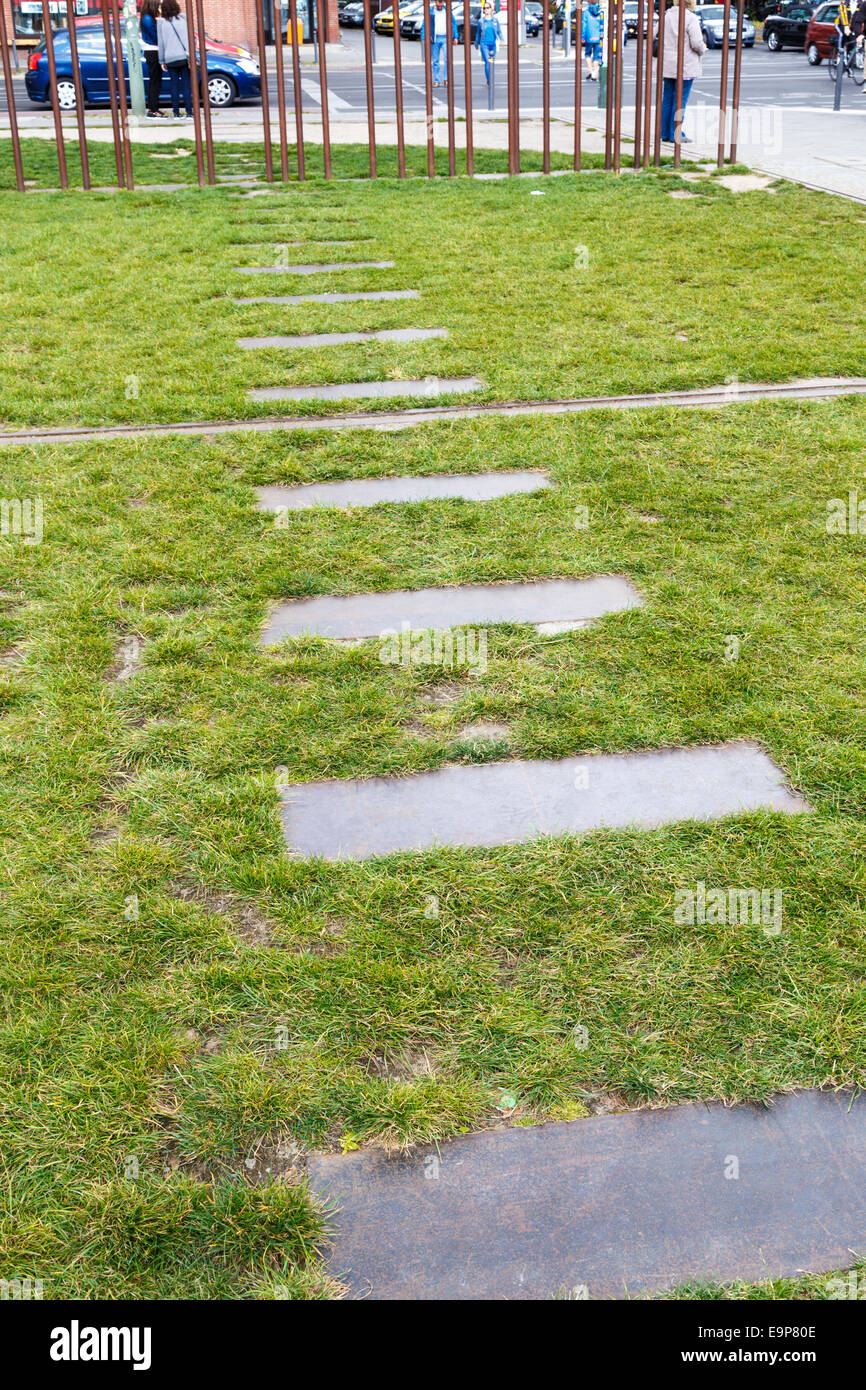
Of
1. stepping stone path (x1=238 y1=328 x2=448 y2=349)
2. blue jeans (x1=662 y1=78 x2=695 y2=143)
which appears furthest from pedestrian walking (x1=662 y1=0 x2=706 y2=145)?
stepping stone path (x1=238 y1=328 x2=448 y2=349)

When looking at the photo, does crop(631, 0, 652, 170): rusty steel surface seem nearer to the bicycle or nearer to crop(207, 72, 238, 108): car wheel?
crop(207, 72, 238, 108): car wheel

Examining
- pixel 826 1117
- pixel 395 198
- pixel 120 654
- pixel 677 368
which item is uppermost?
pixel 395 198

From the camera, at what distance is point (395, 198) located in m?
12.5

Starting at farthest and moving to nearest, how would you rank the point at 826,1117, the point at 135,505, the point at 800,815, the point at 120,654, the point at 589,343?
the point at 589,343 → the point at 135,505 → the point at 120,654 → the point at 800,815 → the point at 826,1117

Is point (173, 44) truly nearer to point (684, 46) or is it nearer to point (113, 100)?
point (113, 100)

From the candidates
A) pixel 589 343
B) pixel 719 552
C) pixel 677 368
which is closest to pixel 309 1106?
pixel 719 552

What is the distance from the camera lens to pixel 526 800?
119 inches

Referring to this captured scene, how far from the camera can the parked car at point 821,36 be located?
108ft

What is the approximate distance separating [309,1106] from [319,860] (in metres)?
0.71

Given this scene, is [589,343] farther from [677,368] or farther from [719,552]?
[719,552]

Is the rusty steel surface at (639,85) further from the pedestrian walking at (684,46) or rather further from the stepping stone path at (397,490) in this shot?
the stepping stone path at (397,490)

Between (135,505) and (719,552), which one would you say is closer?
(719,552)

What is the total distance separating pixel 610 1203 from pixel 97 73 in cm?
2455

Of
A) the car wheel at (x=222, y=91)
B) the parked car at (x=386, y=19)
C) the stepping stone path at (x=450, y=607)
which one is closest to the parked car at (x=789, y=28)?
the parked car at (x=386, y=19)
